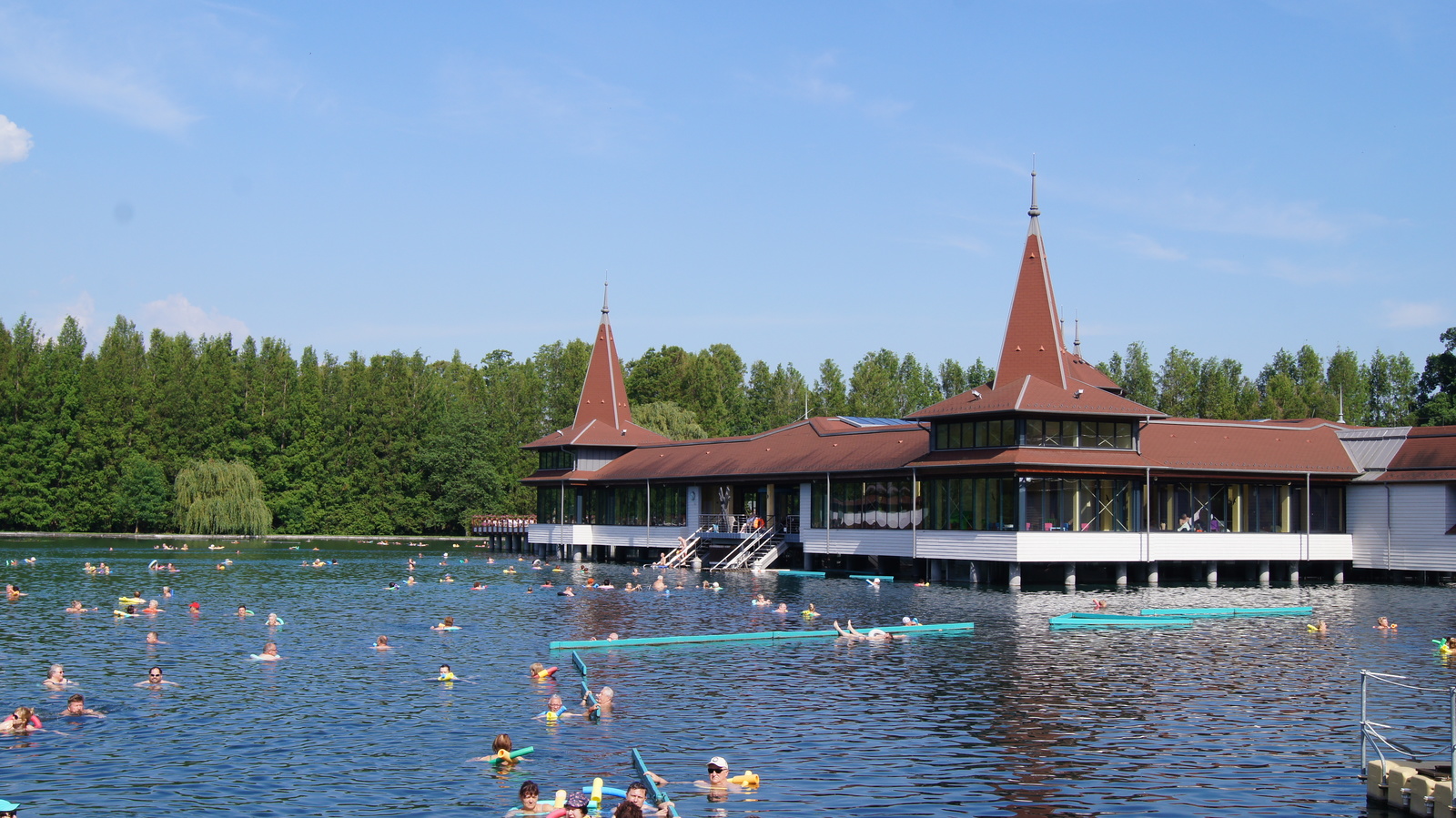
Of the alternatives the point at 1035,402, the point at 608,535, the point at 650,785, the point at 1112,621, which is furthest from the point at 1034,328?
the point at 650,785

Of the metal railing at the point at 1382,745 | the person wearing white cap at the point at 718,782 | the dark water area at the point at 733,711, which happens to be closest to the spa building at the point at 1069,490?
the dark water area at the point at 733,711

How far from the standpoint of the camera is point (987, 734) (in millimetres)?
24156

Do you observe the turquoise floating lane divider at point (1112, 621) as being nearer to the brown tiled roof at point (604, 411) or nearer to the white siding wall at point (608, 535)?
the white siding wall at point (608, 535)

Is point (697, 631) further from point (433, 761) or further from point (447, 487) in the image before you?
point (447, 487)

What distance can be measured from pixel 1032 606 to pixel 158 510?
8351cm

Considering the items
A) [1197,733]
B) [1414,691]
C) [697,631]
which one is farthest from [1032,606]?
[1197,733]

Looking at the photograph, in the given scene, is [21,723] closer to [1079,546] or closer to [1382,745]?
[1382,745]

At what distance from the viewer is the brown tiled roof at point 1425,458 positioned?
57938 mm

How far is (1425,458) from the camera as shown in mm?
59312

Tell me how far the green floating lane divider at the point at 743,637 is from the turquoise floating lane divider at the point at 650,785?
15321 millimetres

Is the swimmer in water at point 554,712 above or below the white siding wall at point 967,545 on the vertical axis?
below

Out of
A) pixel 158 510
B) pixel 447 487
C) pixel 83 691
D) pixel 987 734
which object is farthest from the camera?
pixel 447 487

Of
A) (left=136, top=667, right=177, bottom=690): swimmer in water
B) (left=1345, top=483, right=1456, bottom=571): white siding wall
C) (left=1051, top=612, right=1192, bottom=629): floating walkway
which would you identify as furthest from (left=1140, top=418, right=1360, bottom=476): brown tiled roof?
(left=136, top=667, right=177, bottom=690): swimmer in water

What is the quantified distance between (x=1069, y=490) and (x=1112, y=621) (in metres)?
12.2
